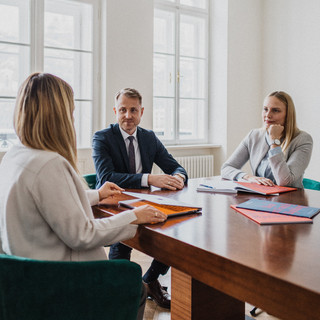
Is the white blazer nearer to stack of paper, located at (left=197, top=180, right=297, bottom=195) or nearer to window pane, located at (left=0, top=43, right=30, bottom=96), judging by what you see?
stack of paper, located at (left=197, top=180, right=297, bottom=195)

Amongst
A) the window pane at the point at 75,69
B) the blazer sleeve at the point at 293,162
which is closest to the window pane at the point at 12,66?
the window pane at the point at 75,69

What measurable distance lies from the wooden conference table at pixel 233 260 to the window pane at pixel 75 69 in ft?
8.92

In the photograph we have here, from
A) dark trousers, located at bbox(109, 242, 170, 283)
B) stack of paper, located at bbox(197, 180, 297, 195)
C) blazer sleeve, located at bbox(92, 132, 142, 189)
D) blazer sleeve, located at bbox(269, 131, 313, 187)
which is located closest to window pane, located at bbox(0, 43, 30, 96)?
blazer sleeve, located at bbox(92, 132, 142, 189)

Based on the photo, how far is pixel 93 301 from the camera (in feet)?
3.36

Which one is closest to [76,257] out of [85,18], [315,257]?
[315,257]

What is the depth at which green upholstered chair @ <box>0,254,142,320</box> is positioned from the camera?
954 millimetres

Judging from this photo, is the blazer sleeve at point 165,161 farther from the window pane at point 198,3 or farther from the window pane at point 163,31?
the window pane at point 198,3

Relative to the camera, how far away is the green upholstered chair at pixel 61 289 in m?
0.95

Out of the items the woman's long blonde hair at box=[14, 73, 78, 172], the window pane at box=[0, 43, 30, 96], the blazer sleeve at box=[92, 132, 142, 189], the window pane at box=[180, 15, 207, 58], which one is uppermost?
the window pane at box=[180, 15, 207, 58]

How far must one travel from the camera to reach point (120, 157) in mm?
2430

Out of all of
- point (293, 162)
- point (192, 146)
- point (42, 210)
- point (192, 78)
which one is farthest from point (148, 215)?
point (192, 78)

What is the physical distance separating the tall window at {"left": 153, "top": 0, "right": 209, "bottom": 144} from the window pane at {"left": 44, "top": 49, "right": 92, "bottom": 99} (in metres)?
1.02

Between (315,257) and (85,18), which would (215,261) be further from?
(85,18)

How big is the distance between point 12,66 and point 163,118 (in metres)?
2.01
